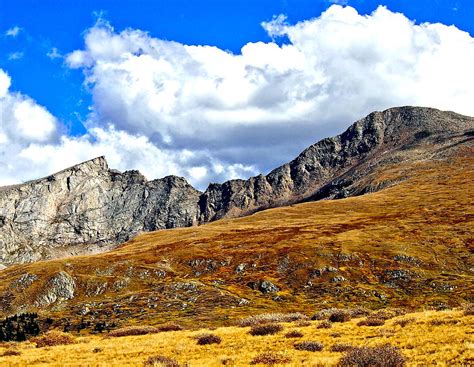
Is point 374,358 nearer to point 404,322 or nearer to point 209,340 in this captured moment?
point 404,322

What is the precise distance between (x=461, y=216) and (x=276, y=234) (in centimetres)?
5314

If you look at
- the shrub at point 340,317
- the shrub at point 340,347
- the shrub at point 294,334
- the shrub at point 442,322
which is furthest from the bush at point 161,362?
the shrub at point 340,317

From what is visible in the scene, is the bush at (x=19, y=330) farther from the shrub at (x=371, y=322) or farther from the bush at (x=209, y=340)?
the shrub at (x=371, y=322)

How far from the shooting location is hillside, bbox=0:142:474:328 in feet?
274

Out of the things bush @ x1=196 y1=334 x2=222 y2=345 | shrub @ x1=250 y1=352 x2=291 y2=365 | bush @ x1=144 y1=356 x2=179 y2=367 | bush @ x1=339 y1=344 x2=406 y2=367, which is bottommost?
bush @ x1=196 y1=334 x2=222 y2=345

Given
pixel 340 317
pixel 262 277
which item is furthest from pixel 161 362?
pixel 262 277

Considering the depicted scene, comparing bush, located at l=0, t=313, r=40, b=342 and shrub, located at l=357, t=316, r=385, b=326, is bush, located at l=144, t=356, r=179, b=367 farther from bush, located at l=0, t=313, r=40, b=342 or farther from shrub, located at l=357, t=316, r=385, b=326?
bush, located at l=0, t=313, r=40, b=342

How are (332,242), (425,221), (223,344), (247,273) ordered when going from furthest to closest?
(425,221) → (332,242) → (247,273) → (223,344)

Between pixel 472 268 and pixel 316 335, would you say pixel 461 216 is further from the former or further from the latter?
pixel 316 335

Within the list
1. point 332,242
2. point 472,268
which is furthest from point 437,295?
point 332,242

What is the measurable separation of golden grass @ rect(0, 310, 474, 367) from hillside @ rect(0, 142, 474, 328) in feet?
140

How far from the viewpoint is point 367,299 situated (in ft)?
271

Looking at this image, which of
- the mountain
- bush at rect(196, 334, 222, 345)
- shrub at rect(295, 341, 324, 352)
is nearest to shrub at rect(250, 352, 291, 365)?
shrub at rect(295, 341, 324, 352)

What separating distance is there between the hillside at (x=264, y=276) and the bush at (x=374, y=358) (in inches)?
2145
